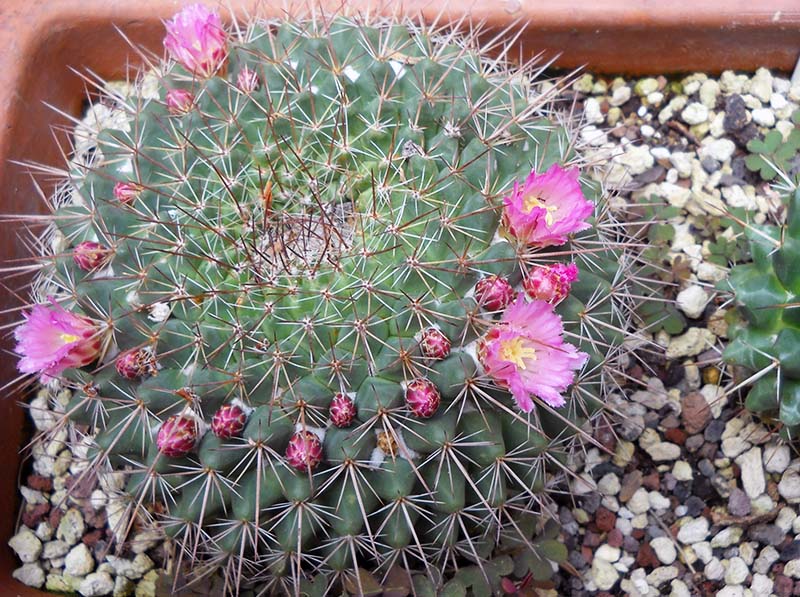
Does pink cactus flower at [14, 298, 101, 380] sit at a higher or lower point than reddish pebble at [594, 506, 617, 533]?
higher

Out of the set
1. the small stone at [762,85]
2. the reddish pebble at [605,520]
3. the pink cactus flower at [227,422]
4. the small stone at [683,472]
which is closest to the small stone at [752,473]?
the small stone at [683,472]

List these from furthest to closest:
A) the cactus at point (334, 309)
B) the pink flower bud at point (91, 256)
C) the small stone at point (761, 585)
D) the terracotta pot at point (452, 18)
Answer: the terracotta pot at point (452, 18) < the small stone at point (761, 585) < the pink flower bud at point (91, 256) < the cactus at point (334, 309)

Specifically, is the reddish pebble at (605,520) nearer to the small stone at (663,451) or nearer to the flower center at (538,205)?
the small stone at (663,451)

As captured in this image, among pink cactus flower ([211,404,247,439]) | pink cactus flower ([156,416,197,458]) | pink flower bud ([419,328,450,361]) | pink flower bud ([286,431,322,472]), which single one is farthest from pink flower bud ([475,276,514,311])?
pink cactus flower ([156,416,197,458])

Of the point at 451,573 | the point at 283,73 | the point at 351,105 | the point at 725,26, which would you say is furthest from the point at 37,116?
the point at 725,26

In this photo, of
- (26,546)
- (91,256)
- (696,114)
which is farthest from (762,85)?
(26,546)

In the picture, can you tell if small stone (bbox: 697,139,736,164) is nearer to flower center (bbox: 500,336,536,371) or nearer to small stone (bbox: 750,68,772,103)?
small stone (bbox: 750,68,772,103)
